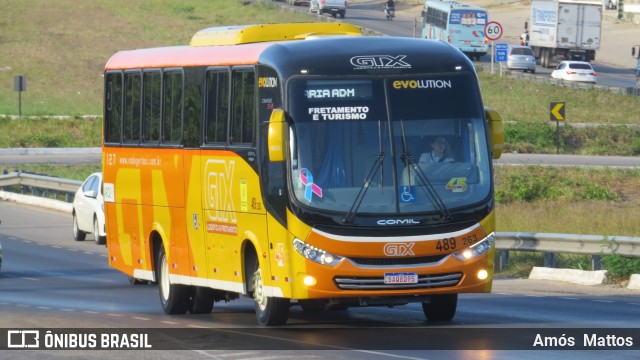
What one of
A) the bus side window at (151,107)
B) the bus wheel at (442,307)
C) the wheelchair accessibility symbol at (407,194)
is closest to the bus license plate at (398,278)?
the wheelchair accessibility symbol at (407,194)

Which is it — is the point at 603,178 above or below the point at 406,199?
below

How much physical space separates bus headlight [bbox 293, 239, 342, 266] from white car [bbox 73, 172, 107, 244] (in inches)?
649

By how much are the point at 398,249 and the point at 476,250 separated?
0.85 meters

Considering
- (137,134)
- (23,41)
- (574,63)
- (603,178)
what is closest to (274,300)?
(137,134)

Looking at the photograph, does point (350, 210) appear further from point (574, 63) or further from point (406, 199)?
point (574, 63)

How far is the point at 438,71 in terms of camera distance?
49.1ft

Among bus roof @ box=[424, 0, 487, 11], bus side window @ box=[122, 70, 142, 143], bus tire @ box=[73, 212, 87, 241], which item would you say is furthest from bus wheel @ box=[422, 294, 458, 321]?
bus roof @ box=[424, 0, 487, 11]

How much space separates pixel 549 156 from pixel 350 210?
37.3 metres

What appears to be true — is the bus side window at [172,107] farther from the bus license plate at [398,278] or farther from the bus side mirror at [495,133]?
the bus license plate at [398,278]

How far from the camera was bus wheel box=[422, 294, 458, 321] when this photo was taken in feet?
50.9

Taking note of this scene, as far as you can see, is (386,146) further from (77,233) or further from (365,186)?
(77,233)

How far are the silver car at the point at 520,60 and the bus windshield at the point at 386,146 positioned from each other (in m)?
67.7

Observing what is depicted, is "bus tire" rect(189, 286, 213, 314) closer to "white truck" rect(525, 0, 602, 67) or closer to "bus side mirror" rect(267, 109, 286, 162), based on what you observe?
"bus side mirror" rect(267, 109, 286, 162)

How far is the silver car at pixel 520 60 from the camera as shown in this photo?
8169 cm
